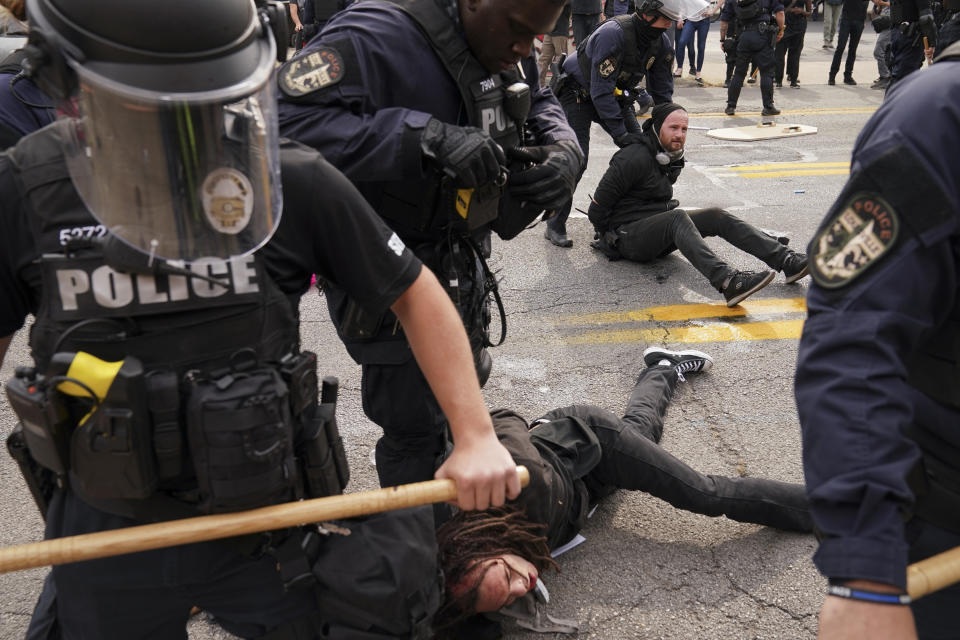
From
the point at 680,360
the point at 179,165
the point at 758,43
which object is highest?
the point at 179,165

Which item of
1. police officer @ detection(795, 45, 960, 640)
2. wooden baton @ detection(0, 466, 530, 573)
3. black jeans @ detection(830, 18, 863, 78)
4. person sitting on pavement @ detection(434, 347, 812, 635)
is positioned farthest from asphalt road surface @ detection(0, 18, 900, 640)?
black jeans @ detection(830, 18, 863, 78)

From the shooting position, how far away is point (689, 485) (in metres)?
3.02

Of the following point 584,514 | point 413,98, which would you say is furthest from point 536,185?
point 584,514

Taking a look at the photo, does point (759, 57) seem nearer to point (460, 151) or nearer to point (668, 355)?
point (668, 355)

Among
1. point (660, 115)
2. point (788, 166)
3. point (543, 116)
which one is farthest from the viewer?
point (788, 166)

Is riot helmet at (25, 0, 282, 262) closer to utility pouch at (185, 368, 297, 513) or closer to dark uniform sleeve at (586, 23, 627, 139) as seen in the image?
utility pouch at (185, 368, 297, 513)

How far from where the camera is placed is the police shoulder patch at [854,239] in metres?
1.34

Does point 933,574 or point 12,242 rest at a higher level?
point 12,242

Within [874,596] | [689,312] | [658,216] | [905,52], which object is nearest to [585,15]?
[905,52]

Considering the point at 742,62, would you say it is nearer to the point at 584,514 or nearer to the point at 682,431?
the point at 682,431

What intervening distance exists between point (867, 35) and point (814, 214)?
14.7 meters

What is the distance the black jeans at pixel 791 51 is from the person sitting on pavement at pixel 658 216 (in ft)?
24.1

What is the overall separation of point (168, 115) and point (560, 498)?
1858 millimetres

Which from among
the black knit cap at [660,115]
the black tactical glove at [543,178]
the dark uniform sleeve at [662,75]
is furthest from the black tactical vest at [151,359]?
the dark uniform sleeve at [662,75]
